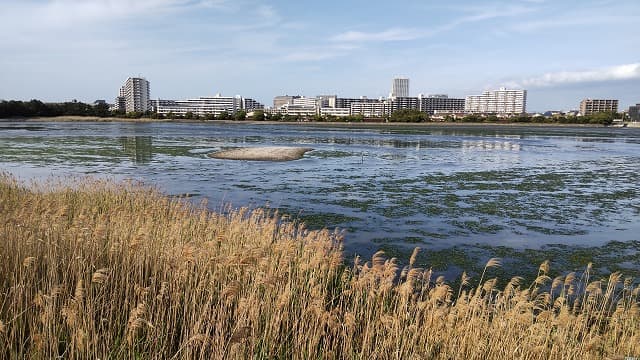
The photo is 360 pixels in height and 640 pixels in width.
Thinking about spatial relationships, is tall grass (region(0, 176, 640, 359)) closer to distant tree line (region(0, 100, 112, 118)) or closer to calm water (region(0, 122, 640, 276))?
calm water (region(0, 122, 640, 276))

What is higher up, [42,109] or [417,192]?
[42,109]

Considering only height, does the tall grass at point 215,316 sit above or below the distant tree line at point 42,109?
below

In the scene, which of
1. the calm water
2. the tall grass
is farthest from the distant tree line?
the tall grass

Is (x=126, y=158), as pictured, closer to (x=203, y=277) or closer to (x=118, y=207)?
(x=118, y=207)

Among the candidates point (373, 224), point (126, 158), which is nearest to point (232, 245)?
point (373, 224)

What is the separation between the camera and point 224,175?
32406mm

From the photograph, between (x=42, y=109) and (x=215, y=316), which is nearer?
(x=215, y=316)

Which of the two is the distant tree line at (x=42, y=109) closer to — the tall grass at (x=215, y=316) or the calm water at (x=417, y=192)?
the calm water at (x=417, y=192)

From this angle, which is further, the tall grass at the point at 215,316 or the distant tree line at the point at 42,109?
the distant tree line at the point at 42,109

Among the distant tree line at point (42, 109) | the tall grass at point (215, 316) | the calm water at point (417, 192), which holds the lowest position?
the calm water at point (417, 192)

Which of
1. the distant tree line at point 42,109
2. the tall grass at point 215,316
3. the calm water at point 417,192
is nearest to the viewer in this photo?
the tall grass at point 215,316

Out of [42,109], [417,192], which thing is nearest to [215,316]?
[417,192]

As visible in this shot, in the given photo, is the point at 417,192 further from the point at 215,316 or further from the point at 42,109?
the point at 42,109

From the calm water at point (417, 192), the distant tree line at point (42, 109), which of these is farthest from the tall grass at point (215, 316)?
the distant tree line at point (42, 109)
